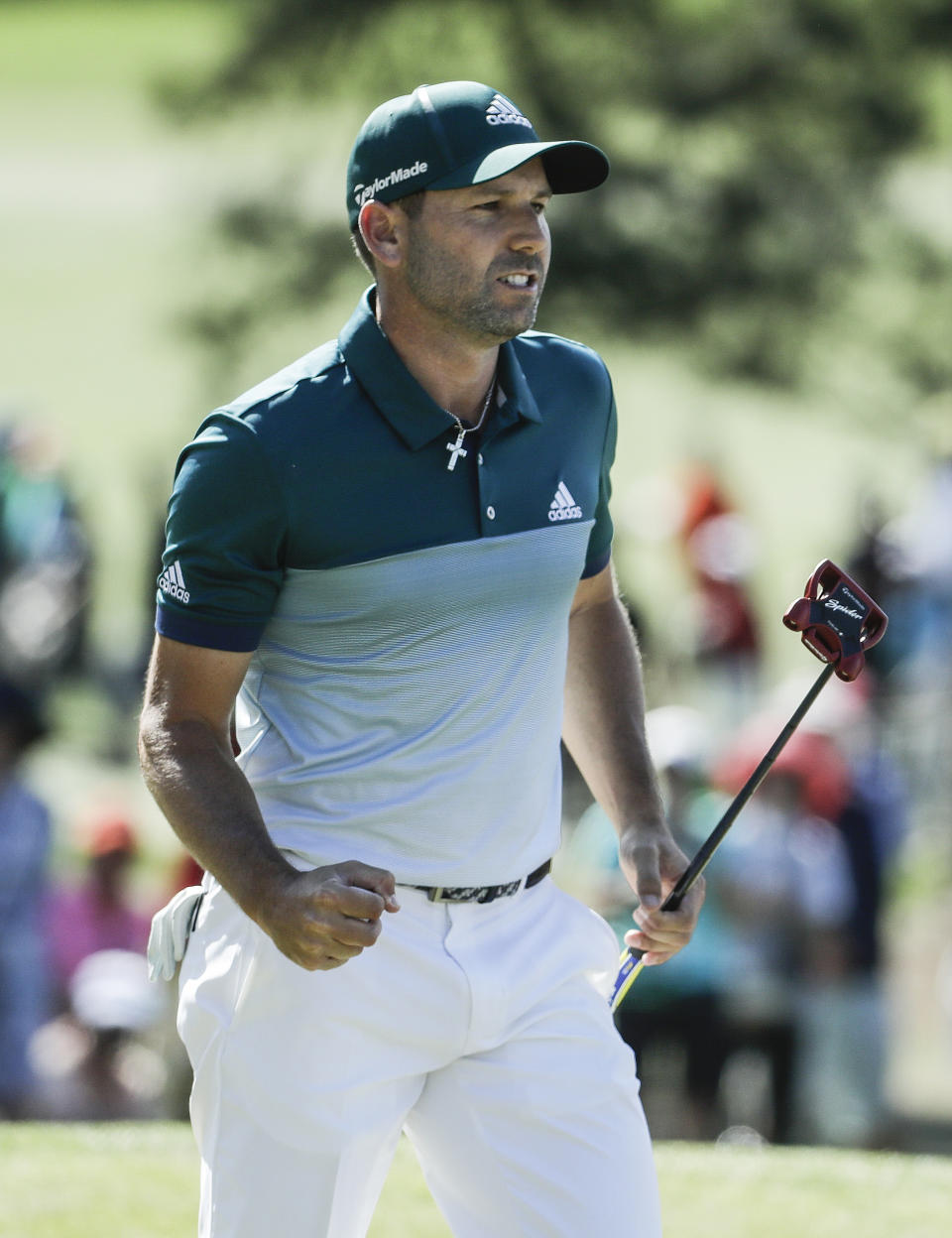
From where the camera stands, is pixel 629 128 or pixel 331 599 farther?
pixel 629 128

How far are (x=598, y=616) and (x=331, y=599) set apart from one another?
2.36ft

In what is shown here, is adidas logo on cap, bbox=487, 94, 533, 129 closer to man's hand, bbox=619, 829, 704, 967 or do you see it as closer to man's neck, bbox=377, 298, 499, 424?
man's neck, bbox=377, 298, 499, 424

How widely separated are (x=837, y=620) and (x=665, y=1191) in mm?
2183

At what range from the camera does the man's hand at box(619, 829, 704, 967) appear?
3408mm

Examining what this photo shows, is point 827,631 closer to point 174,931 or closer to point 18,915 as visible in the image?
point 174,931

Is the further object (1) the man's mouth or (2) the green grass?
(2) the green grass

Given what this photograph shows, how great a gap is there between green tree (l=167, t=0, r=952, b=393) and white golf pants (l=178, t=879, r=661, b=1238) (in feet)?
43.6

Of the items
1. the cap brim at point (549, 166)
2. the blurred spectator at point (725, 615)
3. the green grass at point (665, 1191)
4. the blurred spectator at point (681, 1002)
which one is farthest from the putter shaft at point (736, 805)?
the blurred spectator at point (725, 615)

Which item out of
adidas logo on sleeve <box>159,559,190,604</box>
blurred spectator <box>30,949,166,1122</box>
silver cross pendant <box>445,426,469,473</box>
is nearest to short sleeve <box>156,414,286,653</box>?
adidas logo on sleeve <box>159,559,190,604</box>

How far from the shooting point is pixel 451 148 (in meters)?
3.21

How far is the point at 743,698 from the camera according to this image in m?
12.9

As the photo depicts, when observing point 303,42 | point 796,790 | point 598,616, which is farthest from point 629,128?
point 598,616

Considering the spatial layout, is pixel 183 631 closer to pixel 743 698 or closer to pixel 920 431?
pixel 743 698

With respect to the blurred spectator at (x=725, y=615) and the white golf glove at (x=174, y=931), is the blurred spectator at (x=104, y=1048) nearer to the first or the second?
the white golf glove at (x=174, y=931)
